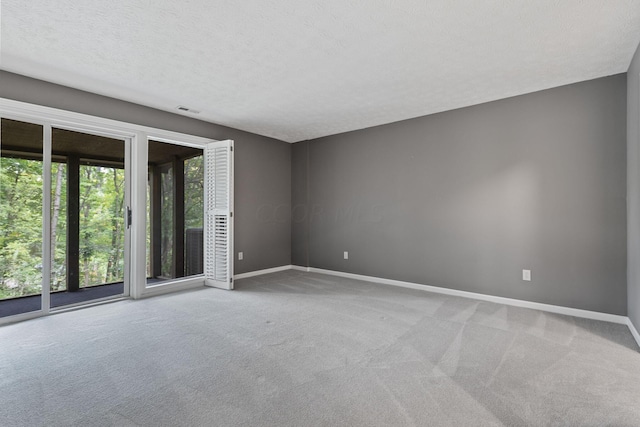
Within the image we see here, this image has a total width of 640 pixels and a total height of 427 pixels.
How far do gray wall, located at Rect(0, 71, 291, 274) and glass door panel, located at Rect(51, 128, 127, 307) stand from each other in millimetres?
423

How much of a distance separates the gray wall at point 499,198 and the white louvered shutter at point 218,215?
5.97 feet

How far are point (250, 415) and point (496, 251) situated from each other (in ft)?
10.8

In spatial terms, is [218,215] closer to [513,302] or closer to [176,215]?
[176,215]

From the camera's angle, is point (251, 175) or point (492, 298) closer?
point (492, 298)

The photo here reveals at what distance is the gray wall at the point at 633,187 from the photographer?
254cm

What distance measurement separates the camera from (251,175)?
17.3ft

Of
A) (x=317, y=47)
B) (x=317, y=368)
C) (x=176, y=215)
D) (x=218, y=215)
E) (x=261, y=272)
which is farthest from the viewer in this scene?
(x=261, y=272)

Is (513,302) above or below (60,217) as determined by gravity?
below

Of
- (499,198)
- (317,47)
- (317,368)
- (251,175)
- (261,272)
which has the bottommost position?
(317,368)

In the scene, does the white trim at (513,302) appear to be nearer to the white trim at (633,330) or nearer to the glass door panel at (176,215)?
the white trim at (633,330)

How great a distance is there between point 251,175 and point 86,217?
7.69 ft

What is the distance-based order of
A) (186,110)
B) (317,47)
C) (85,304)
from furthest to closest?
1. (186,110)
2. (85,304)
3. (317,47)

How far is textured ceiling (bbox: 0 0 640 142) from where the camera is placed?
2070 millimetres

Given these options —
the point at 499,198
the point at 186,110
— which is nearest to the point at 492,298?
the point at 499,198
